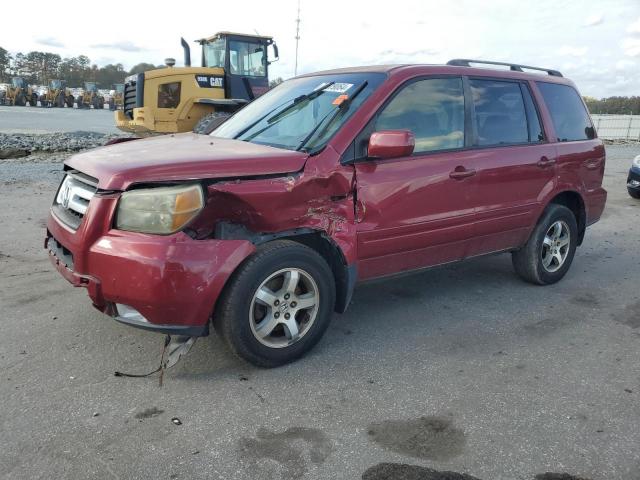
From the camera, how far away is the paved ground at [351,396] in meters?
2.49

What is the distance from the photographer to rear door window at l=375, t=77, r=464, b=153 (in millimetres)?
3799

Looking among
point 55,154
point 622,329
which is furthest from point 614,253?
point 55,154


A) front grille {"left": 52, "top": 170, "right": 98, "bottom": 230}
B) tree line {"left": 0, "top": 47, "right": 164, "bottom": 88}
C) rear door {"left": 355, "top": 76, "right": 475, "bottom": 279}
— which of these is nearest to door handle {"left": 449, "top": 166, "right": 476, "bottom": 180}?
rear door {"left": 355, "top": 76, "right": 475, "bottom": 279}

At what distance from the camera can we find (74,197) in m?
3.39

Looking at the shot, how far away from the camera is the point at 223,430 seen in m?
2.70

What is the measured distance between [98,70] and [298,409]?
9587 cm

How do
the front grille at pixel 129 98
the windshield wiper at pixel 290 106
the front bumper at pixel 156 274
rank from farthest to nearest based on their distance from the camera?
1. the front grille at pixel 129 98
2. the windshield wiper at pixel 290 106
3. the front bumper at pixel 156 274

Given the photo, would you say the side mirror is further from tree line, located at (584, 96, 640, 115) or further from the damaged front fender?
tree line, located at (584, 96, 640, 115)

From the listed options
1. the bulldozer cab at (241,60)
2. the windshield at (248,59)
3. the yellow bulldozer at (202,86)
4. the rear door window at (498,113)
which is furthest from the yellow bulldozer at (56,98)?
the rear door window at (498,113)

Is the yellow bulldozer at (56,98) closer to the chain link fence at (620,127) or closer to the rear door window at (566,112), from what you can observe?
the chain link fence at (620,127)

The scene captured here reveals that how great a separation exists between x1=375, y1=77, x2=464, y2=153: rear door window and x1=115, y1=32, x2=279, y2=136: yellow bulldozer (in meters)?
9.23

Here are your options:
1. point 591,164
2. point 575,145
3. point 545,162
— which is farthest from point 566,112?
point 545,162

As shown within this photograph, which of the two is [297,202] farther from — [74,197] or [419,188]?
[74,197]

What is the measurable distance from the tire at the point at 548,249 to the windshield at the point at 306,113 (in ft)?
7.18
